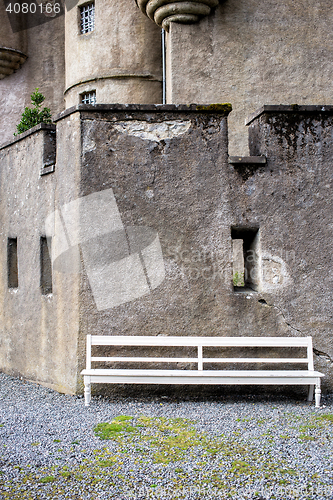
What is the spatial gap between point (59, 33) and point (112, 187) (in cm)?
1275

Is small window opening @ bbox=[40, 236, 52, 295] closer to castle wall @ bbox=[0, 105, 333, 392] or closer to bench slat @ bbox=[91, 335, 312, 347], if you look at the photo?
castle wall @ bbox=[0, 105, 333, 392]

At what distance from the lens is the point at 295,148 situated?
20.1 ft

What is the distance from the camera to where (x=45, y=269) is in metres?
6.93

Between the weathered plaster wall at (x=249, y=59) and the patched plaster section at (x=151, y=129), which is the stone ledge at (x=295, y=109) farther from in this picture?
the weathered plaster wall at (x=249, y=59)

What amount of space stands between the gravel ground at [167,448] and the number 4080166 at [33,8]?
14787 millimetres

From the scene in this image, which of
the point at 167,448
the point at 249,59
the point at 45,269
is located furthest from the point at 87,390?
the point at 249,59

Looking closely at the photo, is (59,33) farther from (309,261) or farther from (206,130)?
(309,261)

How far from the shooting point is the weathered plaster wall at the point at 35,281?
6.16m

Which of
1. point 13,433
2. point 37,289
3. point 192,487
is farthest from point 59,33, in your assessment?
point 192,487

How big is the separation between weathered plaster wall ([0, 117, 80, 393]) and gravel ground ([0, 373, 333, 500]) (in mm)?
733

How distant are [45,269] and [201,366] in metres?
2.64

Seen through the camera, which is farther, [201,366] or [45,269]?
[45,269]

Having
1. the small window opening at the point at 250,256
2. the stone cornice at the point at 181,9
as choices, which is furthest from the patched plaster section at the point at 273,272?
the stone cornice at the point at 181,9

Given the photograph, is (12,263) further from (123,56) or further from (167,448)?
(123,56)
